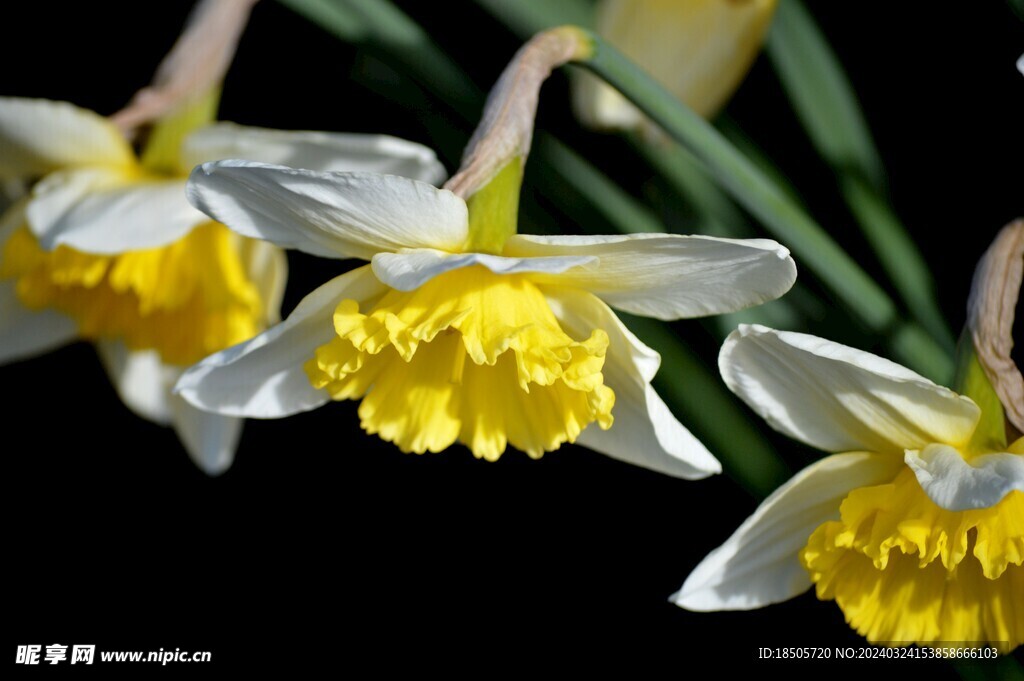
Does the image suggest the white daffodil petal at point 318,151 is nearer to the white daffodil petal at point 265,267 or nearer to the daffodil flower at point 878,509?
the white daffodil petal at point 265,267

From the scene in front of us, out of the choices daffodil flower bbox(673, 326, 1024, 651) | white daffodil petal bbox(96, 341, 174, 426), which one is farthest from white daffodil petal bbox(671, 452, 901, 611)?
white daffodil petal bbox(96, 341, 174, 426)

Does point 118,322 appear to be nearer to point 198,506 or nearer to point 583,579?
point 198,506

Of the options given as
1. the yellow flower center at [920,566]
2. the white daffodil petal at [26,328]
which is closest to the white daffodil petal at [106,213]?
the white daffodil petal at [26,328]

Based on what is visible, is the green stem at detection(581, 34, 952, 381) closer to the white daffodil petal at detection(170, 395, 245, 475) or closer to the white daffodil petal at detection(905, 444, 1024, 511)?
the white daffodil petal at detection(905, 444, 1024, 511)

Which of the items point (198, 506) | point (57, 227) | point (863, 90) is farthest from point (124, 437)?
point (863, 90)

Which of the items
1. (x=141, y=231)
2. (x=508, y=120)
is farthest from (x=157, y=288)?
(x=508, y=120)

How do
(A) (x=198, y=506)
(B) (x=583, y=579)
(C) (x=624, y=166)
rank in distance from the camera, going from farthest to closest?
(A) (x=198, y=506) → (B) (x=583, y=579) → (C) (x=624, y=166)

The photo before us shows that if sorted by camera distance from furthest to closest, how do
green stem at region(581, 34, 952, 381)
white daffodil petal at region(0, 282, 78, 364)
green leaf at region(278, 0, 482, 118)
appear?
1. white daffodil petal at region(0, 282, 78, 364)
2. green leaf at region(278, 0, 482, 118)
3. green stem at region(581, 34, 952, 381)
